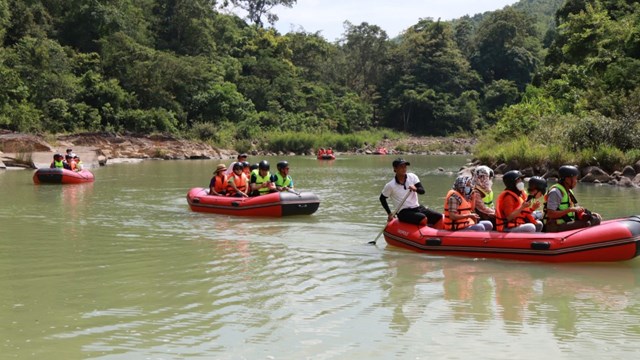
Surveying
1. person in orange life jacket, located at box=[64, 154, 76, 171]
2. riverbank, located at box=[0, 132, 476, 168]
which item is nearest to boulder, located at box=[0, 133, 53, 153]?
riverbank, located at box=[0, 132, 476, 168]

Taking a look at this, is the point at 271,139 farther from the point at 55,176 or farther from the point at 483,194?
the point at 483,194

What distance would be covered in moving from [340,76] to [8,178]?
175ft

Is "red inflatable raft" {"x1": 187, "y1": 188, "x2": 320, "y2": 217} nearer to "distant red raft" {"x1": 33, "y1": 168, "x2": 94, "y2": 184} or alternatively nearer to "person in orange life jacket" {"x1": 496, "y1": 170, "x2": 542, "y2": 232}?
"person in orange life jacket" {"x1": 496, "y1": 170, "x2": 542, "y2": 232}

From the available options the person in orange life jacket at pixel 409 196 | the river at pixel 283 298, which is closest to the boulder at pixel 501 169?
the river at pixel 283 298

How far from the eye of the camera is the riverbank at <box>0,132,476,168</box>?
29948 mm

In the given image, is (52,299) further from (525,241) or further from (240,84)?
(240,84)

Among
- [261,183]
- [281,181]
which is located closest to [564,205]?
[281,181]

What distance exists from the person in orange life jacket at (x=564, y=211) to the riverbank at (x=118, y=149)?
24.3 metres

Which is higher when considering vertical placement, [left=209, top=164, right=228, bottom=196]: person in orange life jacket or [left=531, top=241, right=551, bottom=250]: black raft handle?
[left=209, top=164, right=228, bottom=196]: person in orange life jacket

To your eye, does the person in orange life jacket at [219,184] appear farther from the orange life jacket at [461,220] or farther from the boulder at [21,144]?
the boulder at [21,144]

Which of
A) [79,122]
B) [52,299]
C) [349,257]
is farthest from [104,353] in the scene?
[79,122]

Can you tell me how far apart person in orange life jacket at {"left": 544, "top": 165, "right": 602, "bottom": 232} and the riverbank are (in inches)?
956

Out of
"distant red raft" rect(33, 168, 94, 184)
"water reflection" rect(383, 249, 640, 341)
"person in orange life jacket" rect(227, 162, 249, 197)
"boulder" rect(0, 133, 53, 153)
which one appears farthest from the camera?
"boulder" rect(0, 133, 53, 153)

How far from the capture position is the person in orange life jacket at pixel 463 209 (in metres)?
8.88
